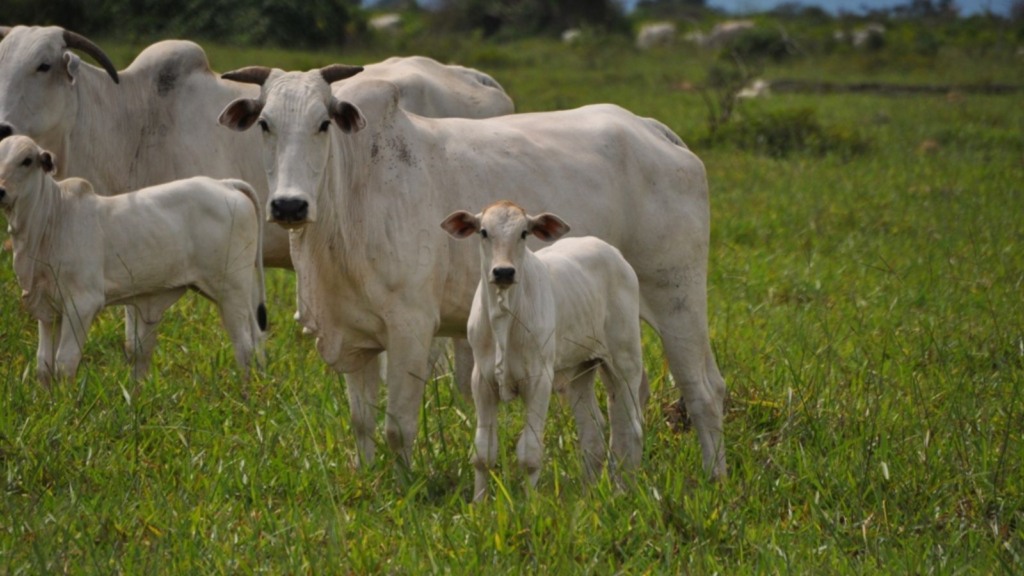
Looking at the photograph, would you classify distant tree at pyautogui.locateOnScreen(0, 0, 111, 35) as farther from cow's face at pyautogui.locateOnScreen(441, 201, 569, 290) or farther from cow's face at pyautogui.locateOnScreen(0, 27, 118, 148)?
cow's face at pyautogui.locateOnScreen(441, 201, 569, 290)

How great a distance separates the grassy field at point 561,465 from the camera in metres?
4.20

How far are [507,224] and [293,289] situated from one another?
440cm

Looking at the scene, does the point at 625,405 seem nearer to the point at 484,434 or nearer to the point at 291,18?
the point at 484,434

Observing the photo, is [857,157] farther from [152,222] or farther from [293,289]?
[152,222]

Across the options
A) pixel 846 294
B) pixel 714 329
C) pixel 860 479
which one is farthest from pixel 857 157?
pixel 860 479

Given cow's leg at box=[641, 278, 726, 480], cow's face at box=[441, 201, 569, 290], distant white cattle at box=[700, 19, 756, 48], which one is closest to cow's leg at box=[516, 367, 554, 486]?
cow's face at box=[441, 201, 569, 290]

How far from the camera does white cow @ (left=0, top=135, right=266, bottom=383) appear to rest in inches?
238

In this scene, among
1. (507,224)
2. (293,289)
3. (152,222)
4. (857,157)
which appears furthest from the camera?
(857,157)

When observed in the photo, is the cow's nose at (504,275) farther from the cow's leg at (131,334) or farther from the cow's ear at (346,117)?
the cow's leg at (131,334)

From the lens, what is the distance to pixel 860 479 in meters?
4.86

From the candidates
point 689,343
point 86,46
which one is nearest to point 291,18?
point 86,46

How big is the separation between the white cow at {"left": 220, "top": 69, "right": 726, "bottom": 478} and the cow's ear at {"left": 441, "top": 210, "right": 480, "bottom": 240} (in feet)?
1.46

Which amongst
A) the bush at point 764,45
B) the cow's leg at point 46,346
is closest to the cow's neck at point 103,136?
the cow's leg at point 46,346

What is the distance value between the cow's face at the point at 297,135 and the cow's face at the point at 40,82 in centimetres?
207
